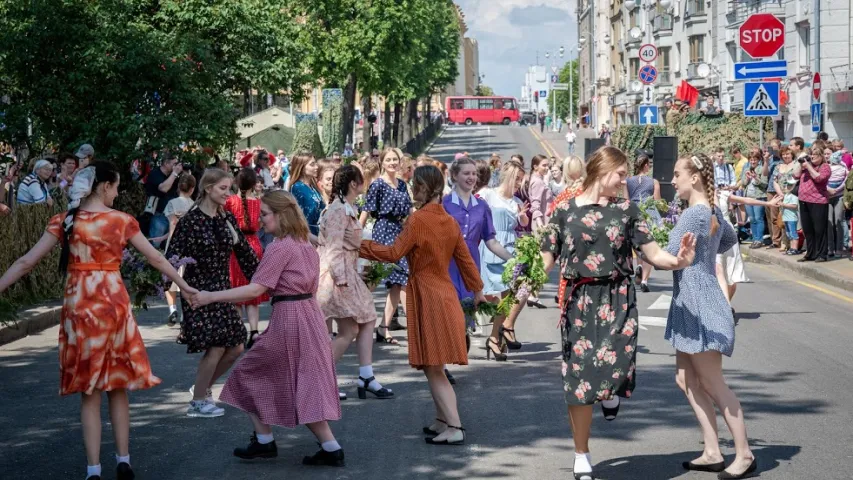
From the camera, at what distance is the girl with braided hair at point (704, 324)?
6805mm

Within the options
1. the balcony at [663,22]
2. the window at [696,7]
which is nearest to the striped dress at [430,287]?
the window at [696,7]

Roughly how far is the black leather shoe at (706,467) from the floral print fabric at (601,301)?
73cm

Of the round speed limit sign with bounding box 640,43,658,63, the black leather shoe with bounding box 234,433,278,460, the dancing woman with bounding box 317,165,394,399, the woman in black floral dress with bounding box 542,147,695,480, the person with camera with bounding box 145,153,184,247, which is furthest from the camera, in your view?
the round speed limit sign with bounding box 640,43,658,63

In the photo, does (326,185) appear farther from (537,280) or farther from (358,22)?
(358,22)

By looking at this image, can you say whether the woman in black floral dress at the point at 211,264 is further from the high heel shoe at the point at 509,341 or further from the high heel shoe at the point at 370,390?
the high heel shoe at the point at 509,341

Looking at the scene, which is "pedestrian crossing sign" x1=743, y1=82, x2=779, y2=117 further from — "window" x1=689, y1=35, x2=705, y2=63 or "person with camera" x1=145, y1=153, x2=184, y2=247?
"window" x1=689, y1=35, x2=705, y2=63

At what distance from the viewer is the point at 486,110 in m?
122

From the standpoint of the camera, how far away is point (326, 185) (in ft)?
40.2

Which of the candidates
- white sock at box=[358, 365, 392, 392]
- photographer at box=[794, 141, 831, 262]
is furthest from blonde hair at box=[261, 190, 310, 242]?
photographer at box=[794, 141, 831, 262]

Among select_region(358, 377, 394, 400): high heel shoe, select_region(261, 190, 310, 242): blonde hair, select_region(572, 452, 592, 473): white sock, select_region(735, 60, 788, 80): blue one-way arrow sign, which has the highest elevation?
select_region(735, 60, 788, 80): blue one-way arrow sign

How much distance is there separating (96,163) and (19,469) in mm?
1906

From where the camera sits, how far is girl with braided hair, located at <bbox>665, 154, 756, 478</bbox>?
680 centimetres

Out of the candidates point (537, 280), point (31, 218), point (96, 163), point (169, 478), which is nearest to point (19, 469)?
point (169, 478)

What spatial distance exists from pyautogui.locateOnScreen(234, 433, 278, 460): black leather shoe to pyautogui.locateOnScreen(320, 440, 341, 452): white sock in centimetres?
39
